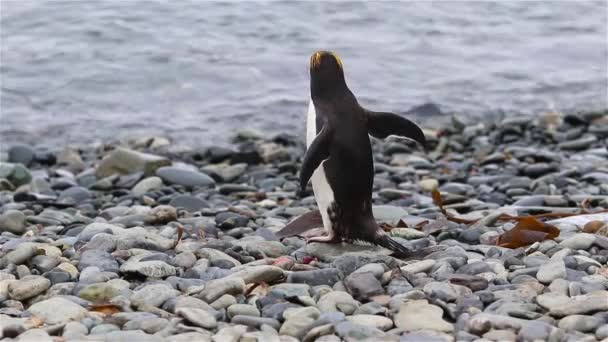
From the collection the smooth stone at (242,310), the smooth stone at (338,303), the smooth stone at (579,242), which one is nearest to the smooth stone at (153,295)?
the smooth stone at (242,310)

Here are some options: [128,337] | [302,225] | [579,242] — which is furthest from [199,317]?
[579,242]

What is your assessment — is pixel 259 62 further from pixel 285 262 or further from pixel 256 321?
pixel 256 321

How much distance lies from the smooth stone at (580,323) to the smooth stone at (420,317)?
18.0 inches

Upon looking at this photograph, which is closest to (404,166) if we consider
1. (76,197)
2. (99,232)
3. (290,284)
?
(76,197)

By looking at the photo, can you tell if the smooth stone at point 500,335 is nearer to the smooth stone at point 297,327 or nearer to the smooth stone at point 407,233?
the smooth stone at point 297,327

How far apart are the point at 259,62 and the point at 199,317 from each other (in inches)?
476

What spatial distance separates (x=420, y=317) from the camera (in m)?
3.81

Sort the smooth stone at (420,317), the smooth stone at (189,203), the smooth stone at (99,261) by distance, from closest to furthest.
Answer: the smooth stone at (420,317) → the smooth stone at (99,261) → the smooth stone at (189,203)

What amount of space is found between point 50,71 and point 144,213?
30.0 ft

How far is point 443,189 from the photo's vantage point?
813 cm

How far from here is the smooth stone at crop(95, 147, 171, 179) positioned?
29.8 feet

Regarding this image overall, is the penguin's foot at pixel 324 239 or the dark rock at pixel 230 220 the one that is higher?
the penguin's foot at pixel 324 239

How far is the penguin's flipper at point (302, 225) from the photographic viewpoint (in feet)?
18.3

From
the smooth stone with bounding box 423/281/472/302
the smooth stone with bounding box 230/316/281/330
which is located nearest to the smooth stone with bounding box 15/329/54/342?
the smooth stone with bounding box 230/316/281/330
